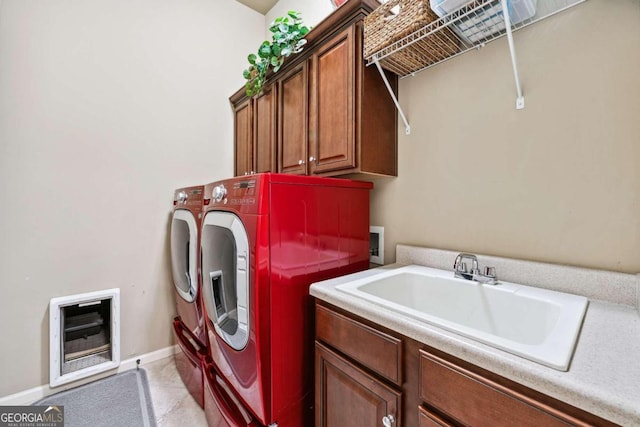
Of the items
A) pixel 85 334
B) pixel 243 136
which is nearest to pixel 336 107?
pixel 243 136

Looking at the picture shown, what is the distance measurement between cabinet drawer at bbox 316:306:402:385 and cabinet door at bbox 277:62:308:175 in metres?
0.95

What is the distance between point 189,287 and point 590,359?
1968mm

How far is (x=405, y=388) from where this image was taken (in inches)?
32.7

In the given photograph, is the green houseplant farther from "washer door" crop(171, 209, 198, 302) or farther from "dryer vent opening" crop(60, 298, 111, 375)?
"dryer vent opening" crop(60, 298, 111, 375)

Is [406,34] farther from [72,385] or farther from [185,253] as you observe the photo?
[72,385]

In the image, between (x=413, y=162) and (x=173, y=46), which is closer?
(x=413, y=162)

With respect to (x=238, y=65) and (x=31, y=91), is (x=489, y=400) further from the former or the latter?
(x=238, y=65)

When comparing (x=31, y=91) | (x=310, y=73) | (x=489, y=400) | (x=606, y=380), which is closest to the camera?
(x=606, y=380)

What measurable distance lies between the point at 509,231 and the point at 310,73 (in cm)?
138

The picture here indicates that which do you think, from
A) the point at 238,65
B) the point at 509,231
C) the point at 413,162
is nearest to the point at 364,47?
the point at 413,162

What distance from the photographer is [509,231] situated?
1.21 metres

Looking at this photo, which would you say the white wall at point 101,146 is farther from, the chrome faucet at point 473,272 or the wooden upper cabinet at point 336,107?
the chrome faucet at point 473,272

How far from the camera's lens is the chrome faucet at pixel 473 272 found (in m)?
1.15

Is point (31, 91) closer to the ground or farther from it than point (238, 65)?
closer to the ground
